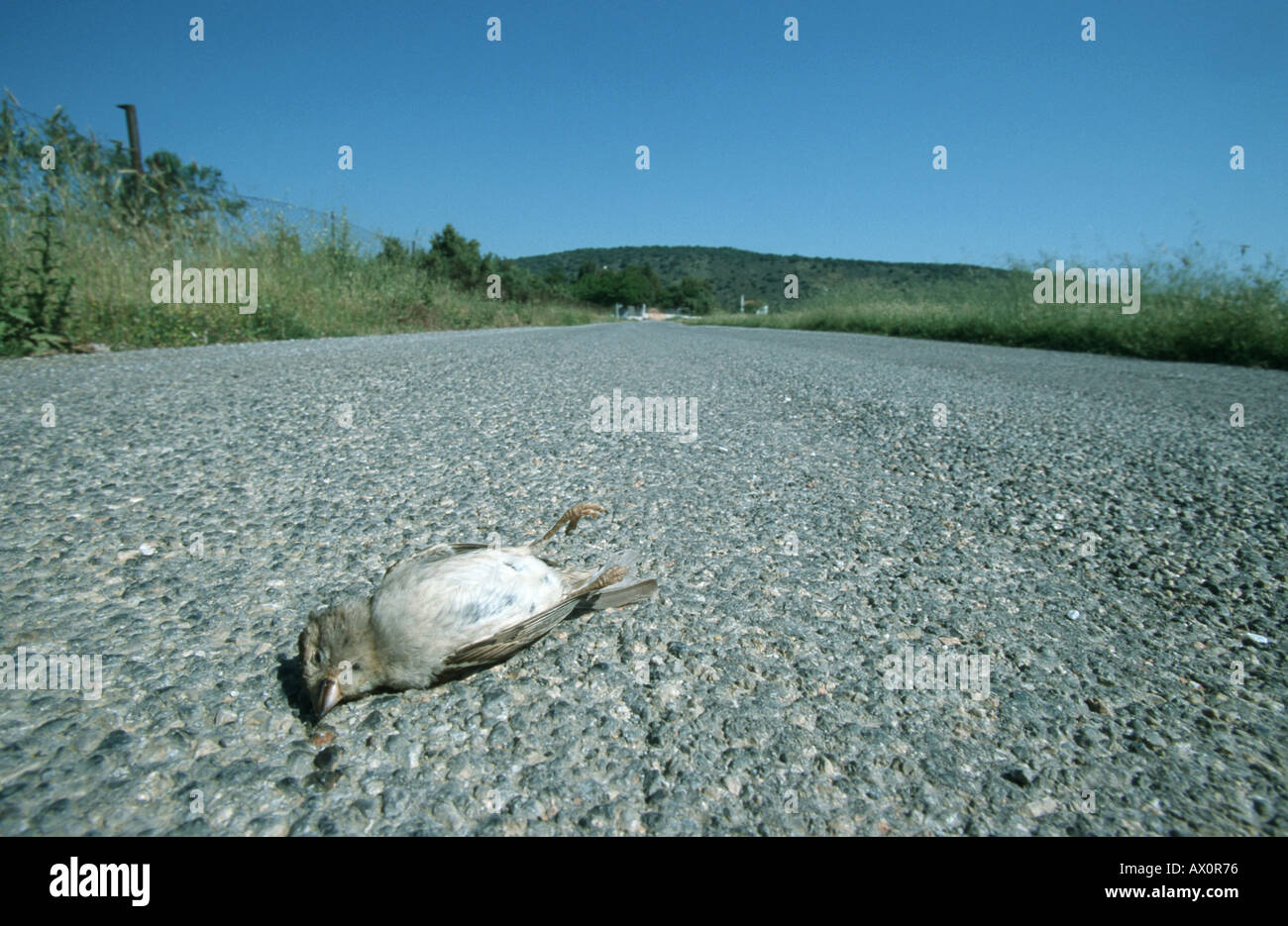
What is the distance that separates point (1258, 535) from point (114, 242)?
929 centimetres

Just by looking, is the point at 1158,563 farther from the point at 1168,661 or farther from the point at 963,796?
the point at 963,796

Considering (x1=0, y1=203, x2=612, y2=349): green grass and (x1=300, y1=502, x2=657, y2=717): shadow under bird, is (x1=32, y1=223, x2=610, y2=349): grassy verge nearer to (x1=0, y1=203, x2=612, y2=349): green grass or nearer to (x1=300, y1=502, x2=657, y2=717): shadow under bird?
(x1=0, y1=203, x2=612, y2=349): green grass

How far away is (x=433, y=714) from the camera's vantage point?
3.72 ft

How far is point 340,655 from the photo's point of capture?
115 cm

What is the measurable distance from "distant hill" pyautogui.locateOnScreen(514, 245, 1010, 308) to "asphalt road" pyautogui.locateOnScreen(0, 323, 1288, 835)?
65.9 meters

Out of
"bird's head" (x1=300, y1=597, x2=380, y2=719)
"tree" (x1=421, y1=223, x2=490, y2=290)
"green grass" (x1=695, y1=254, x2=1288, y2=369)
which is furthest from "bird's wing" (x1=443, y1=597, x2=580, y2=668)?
"tree" (x1=421, y1=223, x2=490, y2=290)

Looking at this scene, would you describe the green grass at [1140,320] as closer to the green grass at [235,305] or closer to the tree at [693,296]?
the green grass at [235,305]

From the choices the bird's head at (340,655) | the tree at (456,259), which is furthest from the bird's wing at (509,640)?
the tree at (456,259)

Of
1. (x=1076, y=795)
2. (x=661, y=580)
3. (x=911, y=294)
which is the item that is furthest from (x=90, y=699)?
(x=911, y=294)

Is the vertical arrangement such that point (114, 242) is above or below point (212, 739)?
above

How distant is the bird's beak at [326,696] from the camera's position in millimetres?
1074

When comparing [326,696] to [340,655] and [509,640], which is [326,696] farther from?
[509,640]

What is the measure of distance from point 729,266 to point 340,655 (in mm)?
99489

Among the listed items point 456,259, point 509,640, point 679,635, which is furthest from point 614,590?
point 456,259
